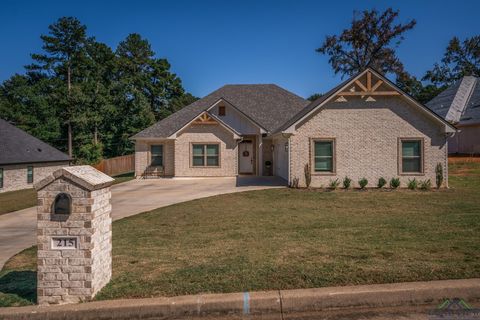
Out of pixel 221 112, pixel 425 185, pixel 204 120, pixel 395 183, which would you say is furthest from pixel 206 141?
pixel 425 185

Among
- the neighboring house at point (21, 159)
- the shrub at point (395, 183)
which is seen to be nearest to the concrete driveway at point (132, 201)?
the shrub at point (395, 183)

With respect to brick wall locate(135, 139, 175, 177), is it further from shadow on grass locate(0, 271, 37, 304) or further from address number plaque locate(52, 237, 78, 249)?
address number plaque locate(52, 237, 78, 249)

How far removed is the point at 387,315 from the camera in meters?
4.32

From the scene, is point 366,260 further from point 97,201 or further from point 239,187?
point 239,187

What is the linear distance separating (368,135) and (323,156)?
89.2 inches

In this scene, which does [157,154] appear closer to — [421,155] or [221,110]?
[221,110]

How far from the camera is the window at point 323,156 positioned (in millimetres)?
16422

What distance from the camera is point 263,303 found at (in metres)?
4.46

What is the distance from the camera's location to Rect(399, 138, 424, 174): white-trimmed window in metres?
16.2

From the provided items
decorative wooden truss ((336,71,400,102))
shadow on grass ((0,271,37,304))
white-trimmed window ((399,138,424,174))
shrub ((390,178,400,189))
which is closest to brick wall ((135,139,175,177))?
decorative wooden truss ((336,71,400,102))

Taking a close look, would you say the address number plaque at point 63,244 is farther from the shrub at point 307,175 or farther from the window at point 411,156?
the window at point 411,156

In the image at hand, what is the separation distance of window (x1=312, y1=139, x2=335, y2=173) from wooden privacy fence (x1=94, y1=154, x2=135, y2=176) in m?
18.5

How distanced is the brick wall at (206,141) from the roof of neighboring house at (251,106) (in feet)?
3.12

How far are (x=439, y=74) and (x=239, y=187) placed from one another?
48.8m
